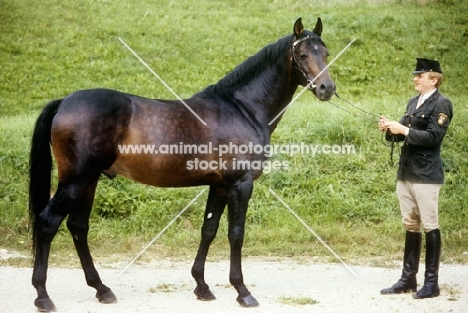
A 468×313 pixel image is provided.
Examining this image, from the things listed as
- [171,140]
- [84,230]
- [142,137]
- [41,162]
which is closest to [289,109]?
[171,140]

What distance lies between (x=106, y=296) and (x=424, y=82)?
341 centimetres

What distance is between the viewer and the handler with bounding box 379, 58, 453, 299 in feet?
18.7

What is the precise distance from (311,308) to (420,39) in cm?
1080

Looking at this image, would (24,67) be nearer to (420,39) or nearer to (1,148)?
(1,148)

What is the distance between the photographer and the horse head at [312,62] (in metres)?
Result: 5.52

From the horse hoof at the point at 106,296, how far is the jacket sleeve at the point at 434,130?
9.68ft

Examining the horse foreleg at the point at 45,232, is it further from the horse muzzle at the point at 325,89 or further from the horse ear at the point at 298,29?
the horse ear at the point at 298,29

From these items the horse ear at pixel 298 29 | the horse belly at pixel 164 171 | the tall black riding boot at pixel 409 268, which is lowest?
the tall black riding boot at pixel 409 268

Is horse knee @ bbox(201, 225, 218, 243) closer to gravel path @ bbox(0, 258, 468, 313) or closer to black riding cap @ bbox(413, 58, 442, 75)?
gravel path @ bbox(0, 258, 468, 313)

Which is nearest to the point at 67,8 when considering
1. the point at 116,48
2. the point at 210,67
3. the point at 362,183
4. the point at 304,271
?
the point at 116,48

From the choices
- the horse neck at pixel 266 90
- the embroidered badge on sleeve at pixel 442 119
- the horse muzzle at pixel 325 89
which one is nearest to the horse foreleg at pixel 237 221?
the horse neck at pixel 266 90

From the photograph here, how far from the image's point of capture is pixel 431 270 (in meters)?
5.72

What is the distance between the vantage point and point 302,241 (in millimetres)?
8102

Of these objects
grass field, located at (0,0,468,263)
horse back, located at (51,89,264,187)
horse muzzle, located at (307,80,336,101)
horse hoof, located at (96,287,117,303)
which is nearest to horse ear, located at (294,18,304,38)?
horse muzzle, located at (307,80,336,101)
